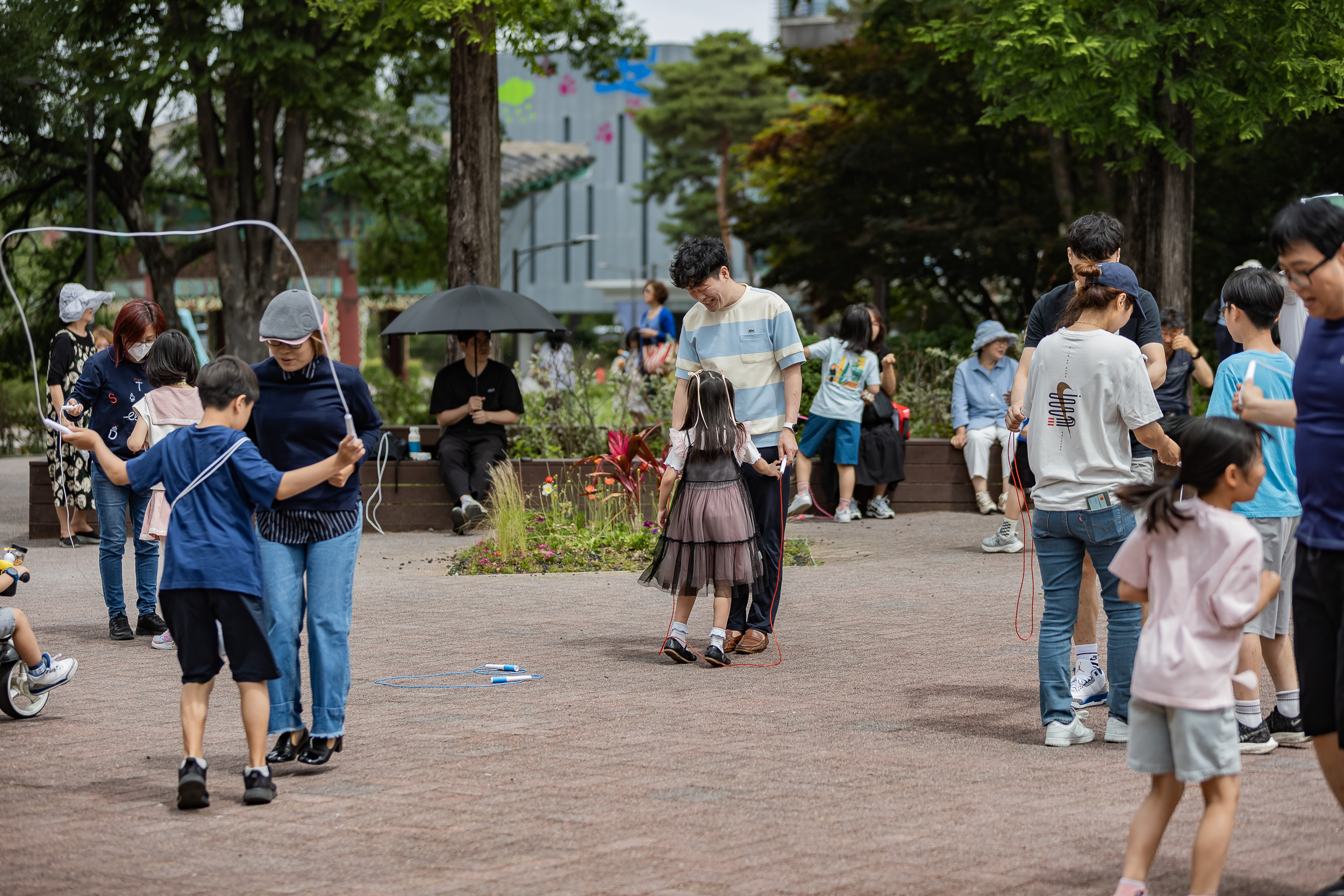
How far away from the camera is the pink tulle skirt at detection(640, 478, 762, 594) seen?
7387mm

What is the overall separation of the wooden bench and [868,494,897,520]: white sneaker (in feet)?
0.99

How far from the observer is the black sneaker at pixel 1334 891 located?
3785 millimetres

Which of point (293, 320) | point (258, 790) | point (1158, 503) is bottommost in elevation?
point (258, 790)

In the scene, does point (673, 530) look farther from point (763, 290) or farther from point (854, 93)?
point (854, 93)

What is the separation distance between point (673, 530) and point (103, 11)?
51.8ft

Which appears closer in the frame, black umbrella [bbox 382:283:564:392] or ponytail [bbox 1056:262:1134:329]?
ponytail [bbox 1056:262:1134:329]

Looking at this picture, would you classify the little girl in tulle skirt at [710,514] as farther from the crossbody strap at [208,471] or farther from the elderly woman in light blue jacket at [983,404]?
the elderly woman in light blue jacket at [983,404]

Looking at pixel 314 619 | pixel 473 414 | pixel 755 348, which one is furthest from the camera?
pixel 473 414

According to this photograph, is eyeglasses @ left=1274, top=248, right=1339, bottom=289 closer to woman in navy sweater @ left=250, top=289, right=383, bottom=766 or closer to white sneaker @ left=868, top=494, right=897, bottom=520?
woman in navy sweater @ left=250, top=289, right=383, bottom=766

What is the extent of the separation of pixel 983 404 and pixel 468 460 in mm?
4829

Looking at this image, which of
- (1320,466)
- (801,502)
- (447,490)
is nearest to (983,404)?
(801,502)

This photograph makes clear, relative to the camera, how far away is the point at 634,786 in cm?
512

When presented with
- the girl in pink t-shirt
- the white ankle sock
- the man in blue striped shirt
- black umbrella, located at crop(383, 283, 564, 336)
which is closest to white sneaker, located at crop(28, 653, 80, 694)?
the man in blue striped shirt

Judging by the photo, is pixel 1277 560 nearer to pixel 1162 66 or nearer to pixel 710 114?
pixel 1162 66
